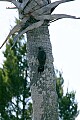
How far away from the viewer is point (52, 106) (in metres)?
3.40

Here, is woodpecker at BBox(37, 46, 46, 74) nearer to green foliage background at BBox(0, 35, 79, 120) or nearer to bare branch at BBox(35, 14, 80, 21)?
bare branch at BBox(35, 14, 80, 21)

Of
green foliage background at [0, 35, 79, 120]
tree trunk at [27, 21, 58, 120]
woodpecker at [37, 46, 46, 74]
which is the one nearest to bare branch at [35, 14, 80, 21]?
tree trunk at [27, 21, 58, 120]

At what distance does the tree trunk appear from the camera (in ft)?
11.1

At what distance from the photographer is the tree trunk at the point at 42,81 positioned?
339 cm

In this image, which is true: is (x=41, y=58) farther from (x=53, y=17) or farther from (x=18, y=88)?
(x=18, y=88)

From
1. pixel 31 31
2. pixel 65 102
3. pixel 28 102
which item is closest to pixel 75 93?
pixel 65 102

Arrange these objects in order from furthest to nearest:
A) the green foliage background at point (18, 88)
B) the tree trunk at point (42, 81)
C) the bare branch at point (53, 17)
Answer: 1. the green foliage background at point (18, 88)
2. the bare branch at point (53, 17)
3. the tree trunk at point (42, 81)

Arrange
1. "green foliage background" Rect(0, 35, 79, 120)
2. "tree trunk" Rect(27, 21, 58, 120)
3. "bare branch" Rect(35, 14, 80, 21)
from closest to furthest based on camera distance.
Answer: "tree trunk" Rect(27, 21, 58, 120) < "bare branch" Rect(35, 14, 80, 21) < "green foliage background" Rect(0, 35, 79, 120)

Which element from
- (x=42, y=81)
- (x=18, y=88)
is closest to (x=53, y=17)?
(x=42, y=81)

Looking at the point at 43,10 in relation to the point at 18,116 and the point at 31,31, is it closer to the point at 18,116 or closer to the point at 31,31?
the point at 31,31

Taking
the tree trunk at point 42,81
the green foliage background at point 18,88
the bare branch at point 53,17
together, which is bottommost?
the green foliage background at point 18,88

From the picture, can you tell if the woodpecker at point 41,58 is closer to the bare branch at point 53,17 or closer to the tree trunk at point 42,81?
the tree trunk at point 42,81

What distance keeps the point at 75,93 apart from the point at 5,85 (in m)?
3.25

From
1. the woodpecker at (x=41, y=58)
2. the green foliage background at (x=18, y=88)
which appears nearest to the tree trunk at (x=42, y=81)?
the woodpecker at (x=41, y=58)
